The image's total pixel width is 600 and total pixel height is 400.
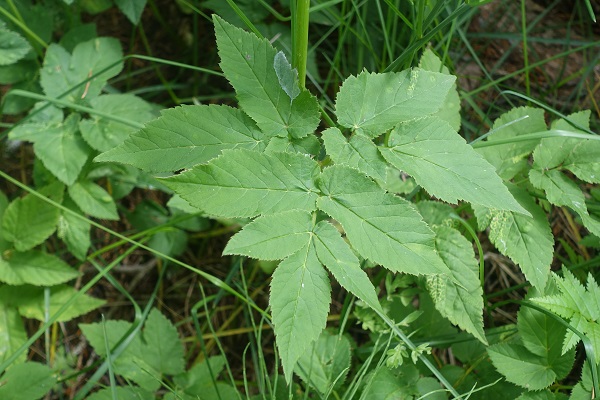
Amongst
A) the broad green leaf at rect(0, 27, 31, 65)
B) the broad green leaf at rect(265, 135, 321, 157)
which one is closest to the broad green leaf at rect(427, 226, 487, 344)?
the broad green leaf at rect(265, 135, 321, 157)

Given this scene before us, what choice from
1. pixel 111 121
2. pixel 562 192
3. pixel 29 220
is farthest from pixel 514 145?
pixel 29 220

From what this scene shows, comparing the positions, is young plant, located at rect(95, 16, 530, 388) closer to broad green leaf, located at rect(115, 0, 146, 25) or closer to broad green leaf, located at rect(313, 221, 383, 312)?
broad green leaf, located at rect(313, 221, 383, 312)

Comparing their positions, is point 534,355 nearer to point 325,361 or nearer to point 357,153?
point 325,361

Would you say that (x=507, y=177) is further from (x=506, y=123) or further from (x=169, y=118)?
(x=169, y=118)

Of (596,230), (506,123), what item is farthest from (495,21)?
(596,230)

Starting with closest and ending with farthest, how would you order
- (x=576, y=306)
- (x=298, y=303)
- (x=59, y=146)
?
(x=298, y=303), (x=576, y=306), (x=59, y=146)

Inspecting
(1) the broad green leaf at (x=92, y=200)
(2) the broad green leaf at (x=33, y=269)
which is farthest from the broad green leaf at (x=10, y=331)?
(1) the broad green leaf at (x=92, y=200)
